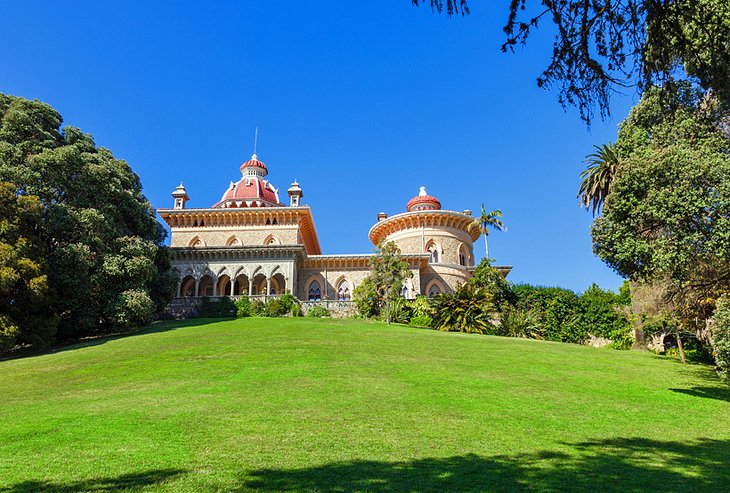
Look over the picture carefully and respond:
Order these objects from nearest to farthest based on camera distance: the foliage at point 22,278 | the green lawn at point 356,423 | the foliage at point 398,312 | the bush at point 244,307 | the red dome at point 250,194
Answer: the green lawn at point 356,423 < the foliage at point 22,278 < the foliage at point 398,312 < the bush at point 244,307 < the red dome at point 250,194

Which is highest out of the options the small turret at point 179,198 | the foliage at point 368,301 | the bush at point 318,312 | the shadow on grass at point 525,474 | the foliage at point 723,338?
the small turret at point 179,198

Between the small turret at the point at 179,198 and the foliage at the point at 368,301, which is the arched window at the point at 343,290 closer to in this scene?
the foliage at the point at 368,301

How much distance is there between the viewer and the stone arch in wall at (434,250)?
4797cm

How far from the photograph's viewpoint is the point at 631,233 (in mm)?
13539

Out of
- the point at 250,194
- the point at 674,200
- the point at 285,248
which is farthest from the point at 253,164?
the point at 674,200

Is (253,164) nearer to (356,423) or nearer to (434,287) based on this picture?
(434,287)

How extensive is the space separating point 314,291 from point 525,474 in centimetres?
3857

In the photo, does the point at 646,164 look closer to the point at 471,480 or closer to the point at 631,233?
the point at 631,233

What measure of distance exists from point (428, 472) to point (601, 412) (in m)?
6.08

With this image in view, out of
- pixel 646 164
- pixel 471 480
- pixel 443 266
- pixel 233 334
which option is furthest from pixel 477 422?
pixel 443 266

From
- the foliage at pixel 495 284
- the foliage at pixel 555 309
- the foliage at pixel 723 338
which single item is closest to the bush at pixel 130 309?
the foliage at pixel 495 284

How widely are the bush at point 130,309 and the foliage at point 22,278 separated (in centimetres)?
306

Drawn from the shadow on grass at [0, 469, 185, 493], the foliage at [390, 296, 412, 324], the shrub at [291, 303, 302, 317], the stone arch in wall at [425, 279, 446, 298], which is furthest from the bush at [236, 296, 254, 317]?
the shadow on grass at [0, 469, 185, 493]

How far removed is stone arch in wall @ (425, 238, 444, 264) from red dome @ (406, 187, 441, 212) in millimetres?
4374
